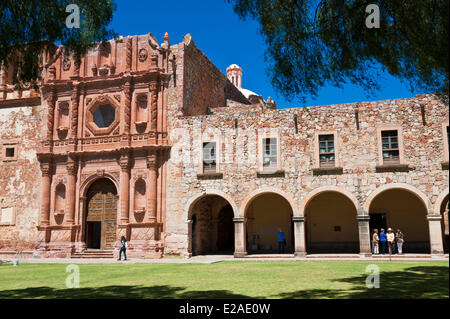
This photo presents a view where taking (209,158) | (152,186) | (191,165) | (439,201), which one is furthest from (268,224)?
(439,201)

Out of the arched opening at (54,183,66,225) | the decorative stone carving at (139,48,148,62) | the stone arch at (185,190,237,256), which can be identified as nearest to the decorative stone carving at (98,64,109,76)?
the decorative stone carving at (139,48,148,62)

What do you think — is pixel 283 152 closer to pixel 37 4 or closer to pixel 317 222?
pixel 317 222

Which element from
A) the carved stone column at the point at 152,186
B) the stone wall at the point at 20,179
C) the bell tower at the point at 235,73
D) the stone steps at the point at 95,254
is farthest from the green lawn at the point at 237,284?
the bell tower at the point at 235,73

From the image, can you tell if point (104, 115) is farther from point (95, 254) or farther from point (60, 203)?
point (95, 254)

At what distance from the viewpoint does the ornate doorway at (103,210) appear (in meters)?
25.4

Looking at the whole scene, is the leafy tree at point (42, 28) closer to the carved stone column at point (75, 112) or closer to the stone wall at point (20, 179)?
the carved stone column at point (75, 112)

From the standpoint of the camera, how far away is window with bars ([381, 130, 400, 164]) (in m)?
21.4

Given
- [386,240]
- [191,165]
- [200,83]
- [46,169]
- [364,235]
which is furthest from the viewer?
[200,83]

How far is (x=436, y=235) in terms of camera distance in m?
20.3

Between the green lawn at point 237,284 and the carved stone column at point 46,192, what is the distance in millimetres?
11055

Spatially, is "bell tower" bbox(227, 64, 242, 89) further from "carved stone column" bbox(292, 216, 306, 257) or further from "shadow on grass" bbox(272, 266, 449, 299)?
"shadow on grass" bbox(272, 266, 449, 299)

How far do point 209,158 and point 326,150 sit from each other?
5837mm
